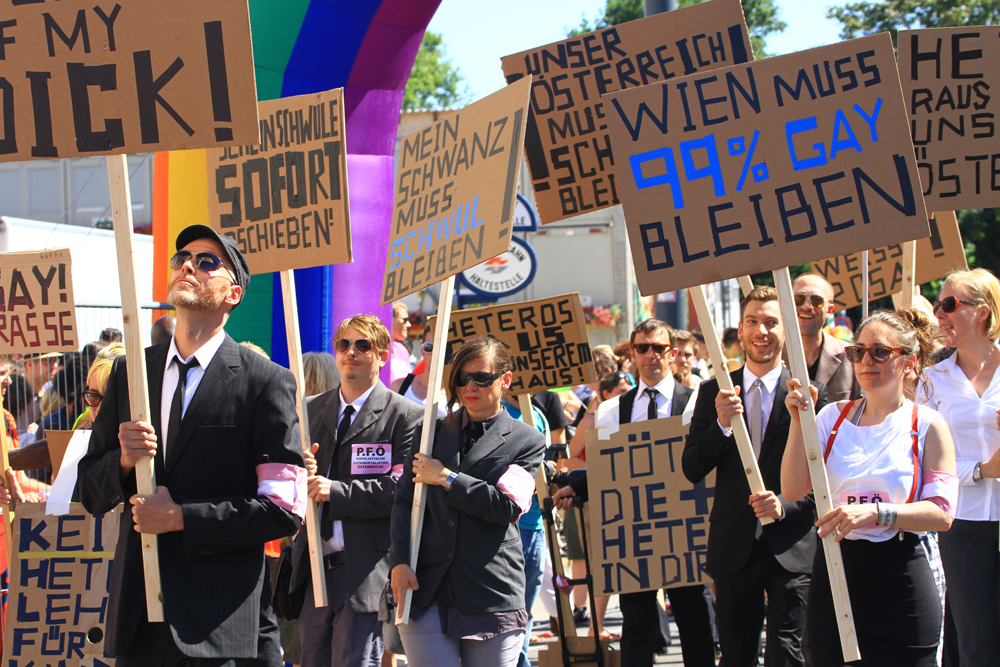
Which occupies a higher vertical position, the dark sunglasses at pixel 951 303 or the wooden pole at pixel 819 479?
the dark sunglasses at pixel 951 303

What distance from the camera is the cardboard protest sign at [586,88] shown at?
208 inches

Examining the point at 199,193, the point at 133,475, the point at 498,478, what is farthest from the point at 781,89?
the point at 199,193

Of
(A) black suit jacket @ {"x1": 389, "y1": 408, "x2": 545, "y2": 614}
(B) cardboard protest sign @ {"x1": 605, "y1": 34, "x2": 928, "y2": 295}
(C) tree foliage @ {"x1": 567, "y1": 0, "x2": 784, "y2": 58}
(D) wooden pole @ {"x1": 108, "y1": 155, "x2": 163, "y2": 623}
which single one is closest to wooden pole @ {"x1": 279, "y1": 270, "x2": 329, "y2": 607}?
(A) black suit jacket @ {"x1": 389, "y1": 408, "x2": 545, "y2": 614}

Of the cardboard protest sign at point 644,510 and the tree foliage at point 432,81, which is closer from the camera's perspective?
the cardboard protest sign at point 644,510

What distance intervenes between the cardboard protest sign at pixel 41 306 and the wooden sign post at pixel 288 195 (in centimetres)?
93

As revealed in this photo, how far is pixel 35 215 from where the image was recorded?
3025 cm

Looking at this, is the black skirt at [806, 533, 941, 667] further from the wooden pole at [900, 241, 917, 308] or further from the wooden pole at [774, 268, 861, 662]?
the wooden pole at [900, 241, 917, 308]

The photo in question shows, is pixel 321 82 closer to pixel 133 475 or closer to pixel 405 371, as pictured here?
pixel 405 371

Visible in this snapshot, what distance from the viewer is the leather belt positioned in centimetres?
502

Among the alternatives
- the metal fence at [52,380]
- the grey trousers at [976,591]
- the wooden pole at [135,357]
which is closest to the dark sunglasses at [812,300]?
the grey trousers at [976,591]

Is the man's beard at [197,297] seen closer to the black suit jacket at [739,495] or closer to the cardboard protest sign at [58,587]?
the cardboard protest sign at [58,587]

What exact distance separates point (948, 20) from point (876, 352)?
101ft

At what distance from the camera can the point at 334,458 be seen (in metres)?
5.16

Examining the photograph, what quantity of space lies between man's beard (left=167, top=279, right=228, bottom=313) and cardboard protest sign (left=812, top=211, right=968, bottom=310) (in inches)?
186
